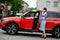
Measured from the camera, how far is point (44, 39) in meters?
13.8

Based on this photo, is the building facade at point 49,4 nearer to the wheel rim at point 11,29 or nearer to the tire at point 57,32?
the wheel rim at point 11,29

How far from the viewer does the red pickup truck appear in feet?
49.3

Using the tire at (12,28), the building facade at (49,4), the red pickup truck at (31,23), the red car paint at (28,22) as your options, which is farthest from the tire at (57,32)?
the building facade at (49,4)

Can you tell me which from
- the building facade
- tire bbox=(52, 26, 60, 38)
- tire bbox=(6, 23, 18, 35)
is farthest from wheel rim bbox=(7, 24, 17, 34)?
the building facade

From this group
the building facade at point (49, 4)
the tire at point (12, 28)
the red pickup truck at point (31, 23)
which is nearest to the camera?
the red pickup truck at point (31, 23)

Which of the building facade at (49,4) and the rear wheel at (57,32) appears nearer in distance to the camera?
the rear wheel at (57,32)

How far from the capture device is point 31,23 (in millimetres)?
15195

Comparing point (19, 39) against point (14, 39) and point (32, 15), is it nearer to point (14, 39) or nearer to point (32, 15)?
point (14, 39)

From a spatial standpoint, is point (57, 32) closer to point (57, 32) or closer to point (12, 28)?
point (57, 32)

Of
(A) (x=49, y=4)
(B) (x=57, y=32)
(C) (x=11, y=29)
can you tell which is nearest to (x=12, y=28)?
(C) (x=11, y=29)

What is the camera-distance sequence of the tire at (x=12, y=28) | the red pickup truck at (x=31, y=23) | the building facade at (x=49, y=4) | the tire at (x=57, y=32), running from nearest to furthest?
the tire at (x=57, y=32), the red pickup truck at (x=31, y=23), the tire at (x=12, y=28), the building facade at (x=49, y=4)

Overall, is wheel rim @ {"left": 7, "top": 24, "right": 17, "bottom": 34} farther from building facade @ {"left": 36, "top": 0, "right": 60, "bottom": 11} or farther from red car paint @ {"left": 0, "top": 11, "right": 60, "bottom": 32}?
building facade @ {"left": 36, "top": 0, "right": 60, "bottom": 11}

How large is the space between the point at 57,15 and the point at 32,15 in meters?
1.55

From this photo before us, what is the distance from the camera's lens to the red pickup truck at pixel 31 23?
49.3ft
